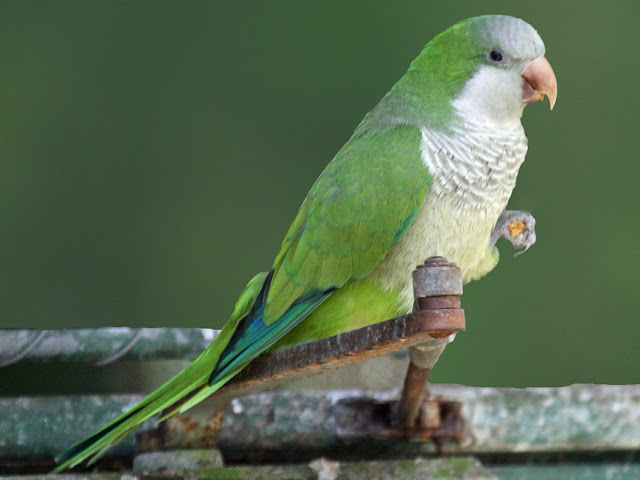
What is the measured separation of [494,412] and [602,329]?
2.19m

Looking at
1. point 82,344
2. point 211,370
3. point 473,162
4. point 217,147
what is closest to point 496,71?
point 473,162

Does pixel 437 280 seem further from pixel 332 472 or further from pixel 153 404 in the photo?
pixel 153 404

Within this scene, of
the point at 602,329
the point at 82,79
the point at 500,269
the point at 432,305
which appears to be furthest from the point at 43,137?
the point at 432,305

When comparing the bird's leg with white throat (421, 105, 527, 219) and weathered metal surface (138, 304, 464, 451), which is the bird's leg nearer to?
white throat (421, 105, 527, 219)

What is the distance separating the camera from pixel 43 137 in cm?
325

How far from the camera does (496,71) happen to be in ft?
5.92

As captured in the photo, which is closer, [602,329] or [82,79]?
[82,79]

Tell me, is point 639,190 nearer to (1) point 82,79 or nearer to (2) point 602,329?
(2) point 602,329

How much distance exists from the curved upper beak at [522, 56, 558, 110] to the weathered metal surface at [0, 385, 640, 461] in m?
0.59

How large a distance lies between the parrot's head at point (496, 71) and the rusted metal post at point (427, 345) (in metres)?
0.60

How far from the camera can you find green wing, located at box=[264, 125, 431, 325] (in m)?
1.62

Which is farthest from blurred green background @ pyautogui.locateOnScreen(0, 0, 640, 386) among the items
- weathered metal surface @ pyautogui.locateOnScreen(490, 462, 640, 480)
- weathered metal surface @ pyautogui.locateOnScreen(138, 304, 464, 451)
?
weathered metal surface @ pyautogui.locateOnScreen(138, 304, 464, 451)

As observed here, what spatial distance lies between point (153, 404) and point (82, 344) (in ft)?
0.43

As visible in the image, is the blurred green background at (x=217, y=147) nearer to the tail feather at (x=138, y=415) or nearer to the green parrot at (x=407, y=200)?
the green parrot at (x=407, y=200)
